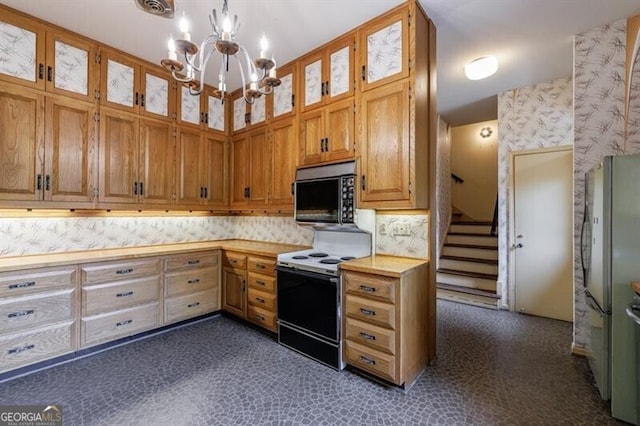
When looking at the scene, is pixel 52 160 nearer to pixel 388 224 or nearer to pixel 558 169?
pixel 388 224

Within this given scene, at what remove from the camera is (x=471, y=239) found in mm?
5176

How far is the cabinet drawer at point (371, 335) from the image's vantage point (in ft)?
6.77

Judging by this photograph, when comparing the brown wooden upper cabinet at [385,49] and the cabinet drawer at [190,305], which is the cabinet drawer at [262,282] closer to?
the cabinet drawer at [190,305]

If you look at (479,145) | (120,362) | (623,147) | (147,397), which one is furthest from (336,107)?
(479,145)

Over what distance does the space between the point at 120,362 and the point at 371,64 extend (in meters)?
3.47

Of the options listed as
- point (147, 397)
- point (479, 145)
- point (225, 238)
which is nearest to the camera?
point (147, 397)

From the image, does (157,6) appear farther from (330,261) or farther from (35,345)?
(35,345)

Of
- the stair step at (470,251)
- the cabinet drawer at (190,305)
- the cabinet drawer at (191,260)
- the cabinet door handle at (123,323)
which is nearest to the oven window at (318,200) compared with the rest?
the cabinet drawer at (191,260)

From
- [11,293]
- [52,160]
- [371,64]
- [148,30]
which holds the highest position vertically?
[148,30]

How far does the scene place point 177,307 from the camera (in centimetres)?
318

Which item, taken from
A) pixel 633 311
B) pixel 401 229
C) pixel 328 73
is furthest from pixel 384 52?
pixel 633 311

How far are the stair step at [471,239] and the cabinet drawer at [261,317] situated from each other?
12.5 feet

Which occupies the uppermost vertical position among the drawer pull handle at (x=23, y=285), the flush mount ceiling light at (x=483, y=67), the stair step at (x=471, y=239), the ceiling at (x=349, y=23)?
the ceiling at (x=349, y=23)

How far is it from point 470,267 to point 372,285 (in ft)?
10.7
